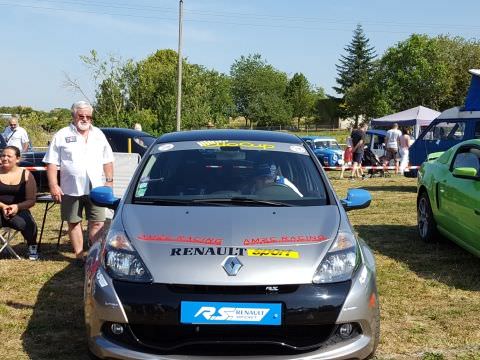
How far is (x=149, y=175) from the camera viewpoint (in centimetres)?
452

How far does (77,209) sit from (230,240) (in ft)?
11.2

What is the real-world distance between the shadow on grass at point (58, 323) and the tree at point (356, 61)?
85907mm

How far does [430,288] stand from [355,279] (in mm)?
2660

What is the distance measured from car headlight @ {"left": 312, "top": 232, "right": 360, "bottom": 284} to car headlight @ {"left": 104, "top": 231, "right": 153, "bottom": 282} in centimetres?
94

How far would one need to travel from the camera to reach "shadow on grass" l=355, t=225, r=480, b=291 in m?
6.20

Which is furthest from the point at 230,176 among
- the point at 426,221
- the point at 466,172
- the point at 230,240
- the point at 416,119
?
the point at 416,119

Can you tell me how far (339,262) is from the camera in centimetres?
349

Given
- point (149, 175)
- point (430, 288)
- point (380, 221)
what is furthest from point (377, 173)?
point (149, 175)

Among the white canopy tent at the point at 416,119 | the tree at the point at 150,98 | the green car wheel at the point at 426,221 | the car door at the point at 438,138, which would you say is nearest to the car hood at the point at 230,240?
the green car wheel at the point at 426,221

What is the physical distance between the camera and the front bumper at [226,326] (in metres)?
3.20

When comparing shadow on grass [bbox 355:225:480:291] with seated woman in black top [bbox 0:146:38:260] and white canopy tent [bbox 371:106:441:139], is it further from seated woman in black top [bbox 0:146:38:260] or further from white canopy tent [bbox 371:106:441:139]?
white canopy tent [bbox 371:106:441:139]

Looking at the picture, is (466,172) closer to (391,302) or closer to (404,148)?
(391,302)

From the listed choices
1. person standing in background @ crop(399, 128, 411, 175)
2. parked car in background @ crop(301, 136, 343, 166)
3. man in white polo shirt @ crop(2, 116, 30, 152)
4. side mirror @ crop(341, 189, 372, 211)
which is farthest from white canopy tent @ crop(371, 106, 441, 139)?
side mirror @ crop(341, 189, 372, 211)

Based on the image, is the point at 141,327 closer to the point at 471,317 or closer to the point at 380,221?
the point at 471,317
